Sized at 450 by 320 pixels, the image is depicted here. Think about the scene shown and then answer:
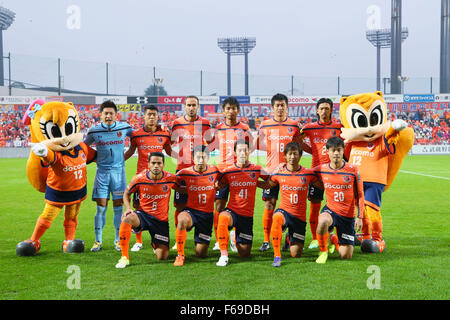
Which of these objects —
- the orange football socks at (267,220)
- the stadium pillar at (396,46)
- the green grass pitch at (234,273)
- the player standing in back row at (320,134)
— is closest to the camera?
the green grass pitch at (234,273)

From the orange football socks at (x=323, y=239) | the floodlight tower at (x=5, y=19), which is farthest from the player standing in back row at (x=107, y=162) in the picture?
the floodlight tower at (x=5, y=19)

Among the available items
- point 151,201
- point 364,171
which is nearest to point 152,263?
point 151,201

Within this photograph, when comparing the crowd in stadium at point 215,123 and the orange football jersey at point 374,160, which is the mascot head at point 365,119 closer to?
the orange football jersey at point 374,160

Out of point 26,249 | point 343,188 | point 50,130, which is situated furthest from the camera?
point 50,130

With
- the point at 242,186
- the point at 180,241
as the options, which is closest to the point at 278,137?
the point at 242,186

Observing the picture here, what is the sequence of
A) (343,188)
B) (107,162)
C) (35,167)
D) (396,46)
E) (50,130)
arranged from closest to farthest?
(343,188), (50,130), (35,167), (107,162), (396,46)

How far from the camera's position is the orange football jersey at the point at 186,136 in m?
6.16

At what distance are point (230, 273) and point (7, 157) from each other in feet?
86.9

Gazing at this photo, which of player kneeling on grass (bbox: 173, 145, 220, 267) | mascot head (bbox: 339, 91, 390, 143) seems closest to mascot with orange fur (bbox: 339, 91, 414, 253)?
mascot head (bbox: 339, 91, 390, 143)

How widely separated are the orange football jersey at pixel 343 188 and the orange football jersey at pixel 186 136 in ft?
6.11

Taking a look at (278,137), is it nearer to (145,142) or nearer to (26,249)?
(145,142)

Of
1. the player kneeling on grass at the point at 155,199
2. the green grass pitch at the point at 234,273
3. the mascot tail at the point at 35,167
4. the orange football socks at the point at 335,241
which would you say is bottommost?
the green grass pitch at the point at 234,273

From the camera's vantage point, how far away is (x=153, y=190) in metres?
5.22

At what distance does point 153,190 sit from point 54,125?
4.95 ft
